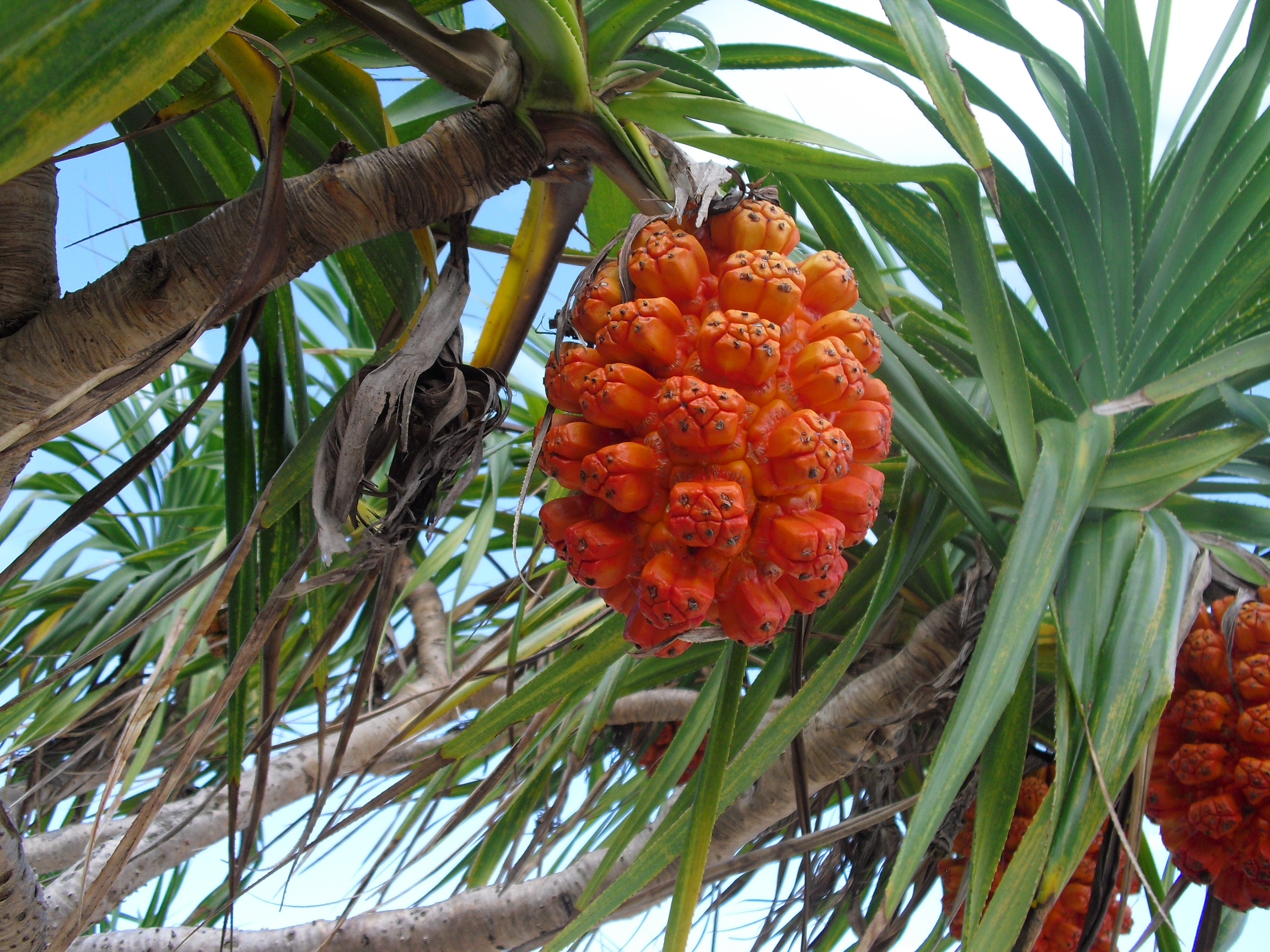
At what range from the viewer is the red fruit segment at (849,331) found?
66 centimetres

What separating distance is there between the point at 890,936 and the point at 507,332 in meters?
1.07

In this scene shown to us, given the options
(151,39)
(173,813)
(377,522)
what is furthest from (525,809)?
(151,39)

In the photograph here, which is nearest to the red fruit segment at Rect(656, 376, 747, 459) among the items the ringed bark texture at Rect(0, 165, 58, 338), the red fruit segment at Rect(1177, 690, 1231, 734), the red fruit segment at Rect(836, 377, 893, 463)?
the red fruit segment at Rect(836, 377, 893, 463)

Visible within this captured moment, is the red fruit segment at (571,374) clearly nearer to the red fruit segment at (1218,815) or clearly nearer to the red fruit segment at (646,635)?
the red fruit segment at (646,635)

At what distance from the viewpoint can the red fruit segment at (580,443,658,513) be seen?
0.60 m

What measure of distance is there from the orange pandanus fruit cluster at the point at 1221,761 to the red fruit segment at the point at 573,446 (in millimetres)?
865

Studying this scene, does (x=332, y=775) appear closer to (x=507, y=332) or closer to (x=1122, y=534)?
(x=507, y=332)

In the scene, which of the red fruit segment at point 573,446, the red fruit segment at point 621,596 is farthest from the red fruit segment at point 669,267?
the red fruit segment at point 621,596

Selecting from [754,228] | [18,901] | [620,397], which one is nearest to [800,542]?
[620,397]

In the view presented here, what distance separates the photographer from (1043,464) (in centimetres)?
85

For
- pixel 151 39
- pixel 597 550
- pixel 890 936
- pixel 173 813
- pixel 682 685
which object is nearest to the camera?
pixel 151 39

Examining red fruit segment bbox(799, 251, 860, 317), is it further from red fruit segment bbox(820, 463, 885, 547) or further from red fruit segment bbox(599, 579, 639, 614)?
red fruit segment bbox(599, 579, 639, 614)

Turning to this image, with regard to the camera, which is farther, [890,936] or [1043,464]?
[890,936]

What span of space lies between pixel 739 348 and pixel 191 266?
0.44m
